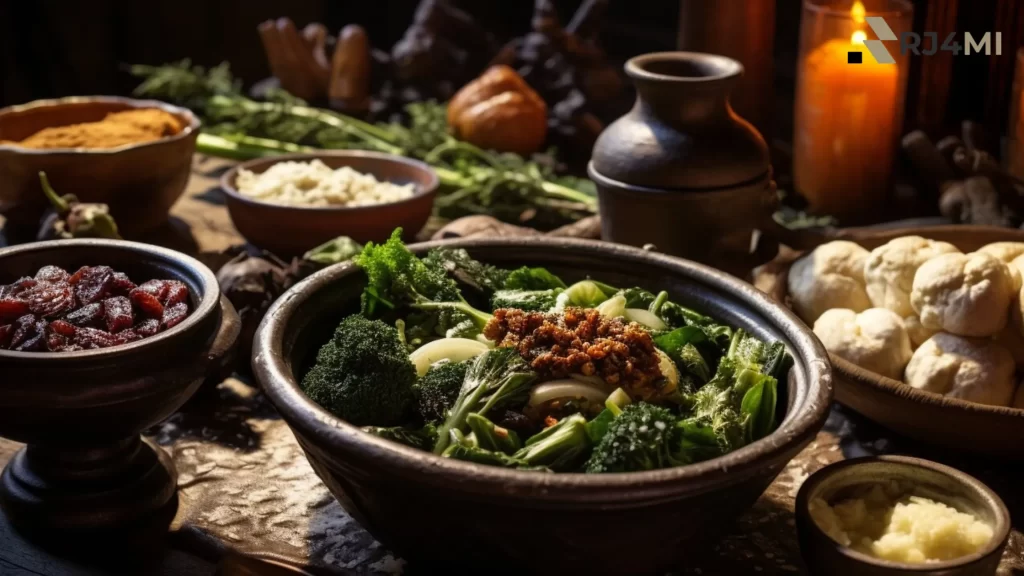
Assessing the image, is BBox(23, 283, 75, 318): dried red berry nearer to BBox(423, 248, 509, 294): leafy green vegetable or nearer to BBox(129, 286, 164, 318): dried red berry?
BBox(129, 286, 164, 318): dried red berry

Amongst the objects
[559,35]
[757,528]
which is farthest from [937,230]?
[559,35]

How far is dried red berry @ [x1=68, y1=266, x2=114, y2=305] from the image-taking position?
215 cm

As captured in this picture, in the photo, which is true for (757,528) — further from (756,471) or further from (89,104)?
(89,104)

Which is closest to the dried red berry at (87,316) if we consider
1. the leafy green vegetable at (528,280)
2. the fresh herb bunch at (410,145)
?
the leafy green vegetable at (528,280)

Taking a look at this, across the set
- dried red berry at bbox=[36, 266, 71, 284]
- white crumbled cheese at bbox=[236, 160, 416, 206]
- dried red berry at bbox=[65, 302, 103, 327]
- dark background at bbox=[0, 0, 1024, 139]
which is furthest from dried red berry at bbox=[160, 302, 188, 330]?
dark background at bbox=[0, 0, 1024, 139]

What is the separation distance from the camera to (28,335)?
2.01 metres

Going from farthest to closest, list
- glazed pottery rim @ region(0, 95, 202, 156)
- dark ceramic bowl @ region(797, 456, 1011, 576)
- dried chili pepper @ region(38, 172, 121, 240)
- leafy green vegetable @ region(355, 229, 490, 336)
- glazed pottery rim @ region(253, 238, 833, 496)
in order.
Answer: glazed pottery rim @ region(0, 95, 202, 156) → dried chili pepper @ region(38, 172, 121, 240) → leafy green vegetable @ region(355, 229, 490, 336) → dark ceramic bowl @ region(797, 456, 1011, 576) → glazed pottery rim @ region(253, 238, 833, 496)

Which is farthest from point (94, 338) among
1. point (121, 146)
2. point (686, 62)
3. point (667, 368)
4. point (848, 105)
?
point (848, 105)

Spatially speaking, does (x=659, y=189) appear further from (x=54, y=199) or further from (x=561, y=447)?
(x=54, y=199)

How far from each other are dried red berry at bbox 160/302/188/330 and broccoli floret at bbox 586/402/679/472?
2.98 ft

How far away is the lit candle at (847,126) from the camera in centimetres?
354

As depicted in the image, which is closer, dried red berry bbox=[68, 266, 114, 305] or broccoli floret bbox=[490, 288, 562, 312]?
dried red berry bbox=[68, 266, 114, 305]

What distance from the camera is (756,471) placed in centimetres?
166

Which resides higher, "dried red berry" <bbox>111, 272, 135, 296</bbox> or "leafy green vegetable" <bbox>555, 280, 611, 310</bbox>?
"dried red berry" <bbox>111, 272, 135, 296</bbox>
